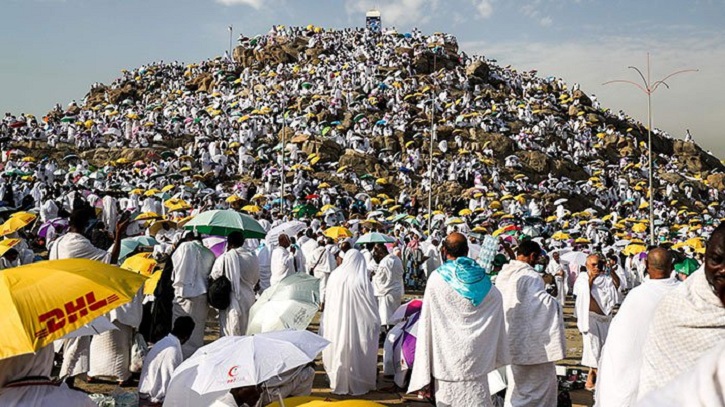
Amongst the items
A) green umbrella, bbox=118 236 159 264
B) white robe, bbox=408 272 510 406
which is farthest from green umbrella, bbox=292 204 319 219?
white robe, bbox=408 272 510 406

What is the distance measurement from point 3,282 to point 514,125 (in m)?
41.8

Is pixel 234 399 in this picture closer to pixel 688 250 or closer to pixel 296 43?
pixel 688 250

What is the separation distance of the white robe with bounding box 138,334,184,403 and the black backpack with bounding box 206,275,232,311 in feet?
5.94

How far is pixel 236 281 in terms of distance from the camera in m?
6.95

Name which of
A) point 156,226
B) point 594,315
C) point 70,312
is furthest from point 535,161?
point 70,312

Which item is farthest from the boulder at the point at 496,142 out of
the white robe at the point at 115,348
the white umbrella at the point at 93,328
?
the white umbrella at the point at 93,328

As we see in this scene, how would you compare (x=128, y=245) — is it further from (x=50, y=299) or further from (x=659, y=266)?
(x=659, y=266)

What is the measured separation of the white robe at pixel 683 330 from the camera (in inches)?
96.0

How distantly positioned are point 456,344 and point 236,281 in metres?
3.04

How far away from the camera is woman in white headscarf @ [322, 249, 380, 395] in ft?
21.5

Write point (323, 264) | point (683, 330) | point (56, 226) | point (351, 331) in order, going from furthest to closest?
point (56, 226), point (323, 264), point (351, 331), point (683, 330)

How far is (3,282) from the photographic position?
2629 mm

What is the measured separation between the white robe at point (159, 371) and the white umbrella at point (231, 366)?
1327 mm

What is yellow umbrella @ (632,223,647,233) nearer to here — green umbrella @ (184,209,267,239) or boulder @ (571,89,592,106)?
green umbrella @ (184,209,267,239)
